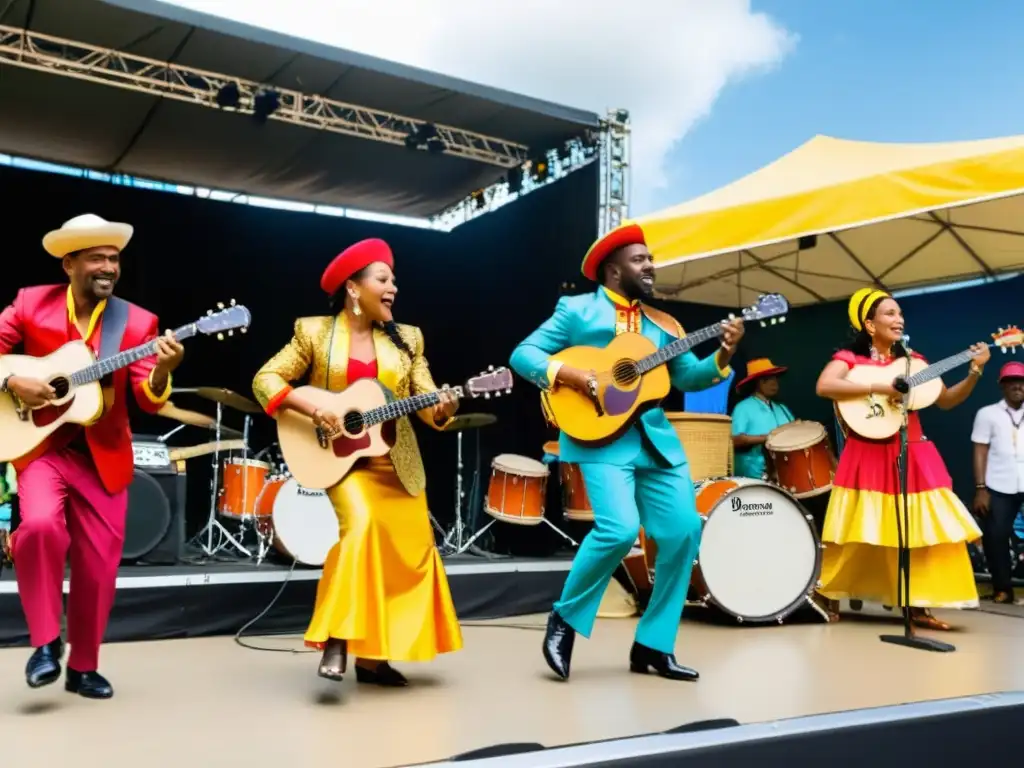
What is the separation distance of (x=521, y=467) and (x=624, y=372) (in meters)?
3.29

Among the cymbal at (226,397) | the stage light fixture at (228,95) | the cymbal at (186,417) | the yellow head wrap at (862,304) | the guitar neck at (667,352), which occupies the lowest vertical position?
the cymbal at (186,417)

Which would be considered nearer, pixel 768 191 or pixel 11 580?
pixel 11 580

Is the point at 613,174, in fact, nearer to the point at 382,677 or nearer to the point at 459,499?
the point at 459,499

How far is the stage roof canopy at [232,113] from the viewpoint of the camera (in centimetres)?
795

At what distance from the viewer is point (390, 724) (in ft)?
11.3

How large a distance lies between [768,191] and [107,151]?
7069 mm

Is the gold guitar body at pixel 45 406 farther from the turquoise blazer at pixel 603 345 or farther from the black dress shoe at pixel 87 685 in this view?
the turquoise blazer at pixel 603 345

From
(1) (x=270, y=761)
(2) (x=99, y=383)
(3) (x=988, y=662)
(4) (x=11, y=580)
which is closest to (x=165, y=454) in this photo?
(4) (x=11, y=580)

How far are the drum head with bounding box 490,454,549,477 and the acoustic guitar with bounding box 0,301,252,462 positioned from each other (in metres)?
3.94

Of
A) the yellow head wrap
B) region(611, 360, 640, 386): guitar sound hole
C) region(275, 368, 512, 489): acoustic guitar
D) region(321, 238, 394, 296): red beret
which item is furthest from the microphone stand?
region(321, 238, 394, 296): red beret

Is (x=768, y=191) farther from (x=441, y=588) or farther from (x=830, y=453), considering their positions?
(x=441, y=588)

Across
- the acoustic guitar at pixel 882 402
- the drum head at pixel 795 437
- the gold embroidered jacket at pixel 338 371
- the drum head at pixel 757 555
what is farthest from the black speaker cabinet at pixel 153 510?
the acoustic guitar at pixel 882 402

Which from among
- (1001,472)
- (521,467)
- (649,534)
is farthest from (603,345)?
(1001,472)

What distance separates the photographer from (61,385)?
3742 mm
